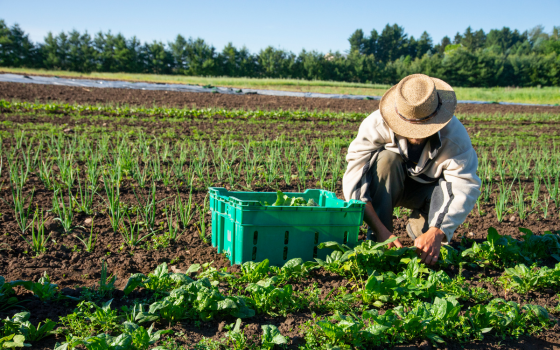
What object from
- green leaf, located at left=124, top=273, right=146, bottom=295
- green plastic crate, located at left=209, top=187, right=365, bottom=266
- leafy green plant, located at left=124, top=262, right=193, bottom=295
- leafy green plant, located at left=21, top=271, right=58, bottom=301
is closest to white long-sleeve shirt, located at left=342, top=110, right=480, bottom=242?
green plastic crate, located at left=209, top=187, right=365, bottom=266

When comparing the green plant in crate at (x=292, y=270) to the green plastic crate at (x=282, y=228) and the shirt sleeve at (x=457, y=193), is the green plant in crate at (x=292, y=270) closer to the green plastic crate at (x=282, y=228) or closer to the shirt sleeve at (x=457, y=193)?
the green plastic crate at (x=282, y=228)

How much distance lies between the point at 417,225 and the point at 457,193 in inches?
21.1

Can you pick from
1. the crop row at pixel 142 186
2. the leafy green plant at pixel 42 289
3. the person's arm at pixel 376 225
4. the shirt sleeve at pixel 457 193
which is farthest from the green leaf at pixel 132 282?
the shirt sleeve at pixel 457 193

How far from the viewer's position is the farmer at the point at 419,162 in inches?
78.0

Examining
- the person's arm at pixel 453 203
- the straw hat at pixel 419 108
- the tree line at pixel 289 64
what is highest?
the tree line at pixel 289 64

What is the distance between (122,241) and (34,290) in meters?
0.75

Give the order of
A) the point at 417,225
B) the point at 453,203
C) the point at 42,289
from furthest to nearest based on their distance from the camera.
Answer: the point at 417,225, the point at 453,203, the point at 42,289

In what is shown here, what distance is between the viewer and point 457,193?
213 centimetres

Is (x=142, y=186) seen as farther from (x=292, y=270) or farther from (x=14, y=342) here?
(x=14, y=342)

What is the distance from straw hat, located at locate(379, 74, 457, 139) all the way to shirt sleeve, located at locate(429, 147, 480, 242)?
32cm

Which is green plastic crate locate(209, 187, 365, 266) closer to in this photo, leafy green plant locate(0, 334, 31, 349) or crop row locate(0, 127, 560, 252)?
crop row locate(0, 127, 560, 252)

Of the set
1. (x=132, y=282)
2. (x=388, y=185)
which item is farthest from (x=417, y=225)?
(x=132, y=282)

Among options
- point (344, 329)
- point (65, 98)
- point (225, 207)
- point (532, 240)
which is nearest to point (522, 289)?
point (532, 240)

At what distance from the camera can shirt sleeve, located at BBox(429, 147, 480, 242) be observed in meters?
2.10
